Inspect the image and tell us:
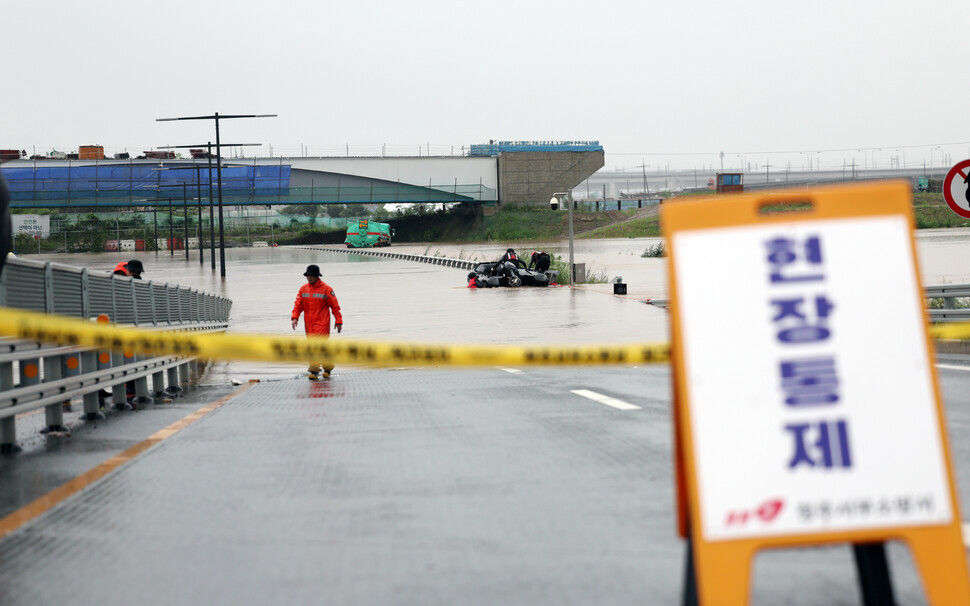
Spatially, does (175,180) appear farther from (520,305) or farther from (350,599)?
(350,599)

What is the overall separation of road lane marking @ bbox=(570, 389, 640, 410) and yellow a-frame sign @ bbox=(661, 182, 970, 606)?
6.86m

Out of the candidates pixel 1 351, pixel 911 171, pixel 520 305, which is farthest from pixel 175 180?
pixel 911 171

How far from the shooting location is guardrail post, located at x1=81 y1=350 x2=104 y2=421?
10.6 meters

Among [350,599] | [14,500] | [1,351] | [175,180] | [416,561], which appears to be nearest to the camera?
[350,599]

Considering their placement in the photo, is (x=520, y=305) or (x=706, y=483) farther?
(x=520, y=305)

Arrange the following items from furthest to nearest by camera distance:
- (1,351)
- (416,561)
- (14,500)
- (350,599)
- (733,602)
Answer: (1,351) → (14,500) → (416,561) → (350,599) → (733,602)

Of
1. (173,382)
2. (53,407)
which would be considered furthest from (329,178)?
(53,407)

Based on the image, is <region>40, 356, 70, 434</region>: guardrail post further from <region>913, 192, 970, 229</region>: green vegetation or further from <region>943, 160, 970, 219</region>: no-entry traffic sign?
<region>913, 192, 970, 229</region>: green vegetation

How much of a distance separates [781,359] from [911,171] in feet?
686

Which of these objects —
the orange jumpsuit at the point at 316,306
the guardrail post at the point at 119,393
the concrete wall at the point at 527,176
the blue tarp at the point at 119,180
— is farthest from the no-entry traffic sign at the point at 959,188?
the concrete wall at the point at 527,176

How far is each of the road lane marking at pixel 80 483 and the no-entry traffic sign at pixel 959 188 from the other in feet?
38.3

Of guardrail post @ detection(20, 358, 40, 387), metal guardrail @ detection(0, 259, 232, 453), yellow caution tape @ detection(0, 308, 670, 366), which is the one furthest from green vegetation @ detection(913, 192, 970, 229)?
yellow caution tape @ detection(0, 308, 670, 366)

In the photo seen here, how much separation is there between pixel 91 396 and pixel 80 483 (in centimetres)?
376

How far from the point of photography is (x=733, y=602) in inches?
137
